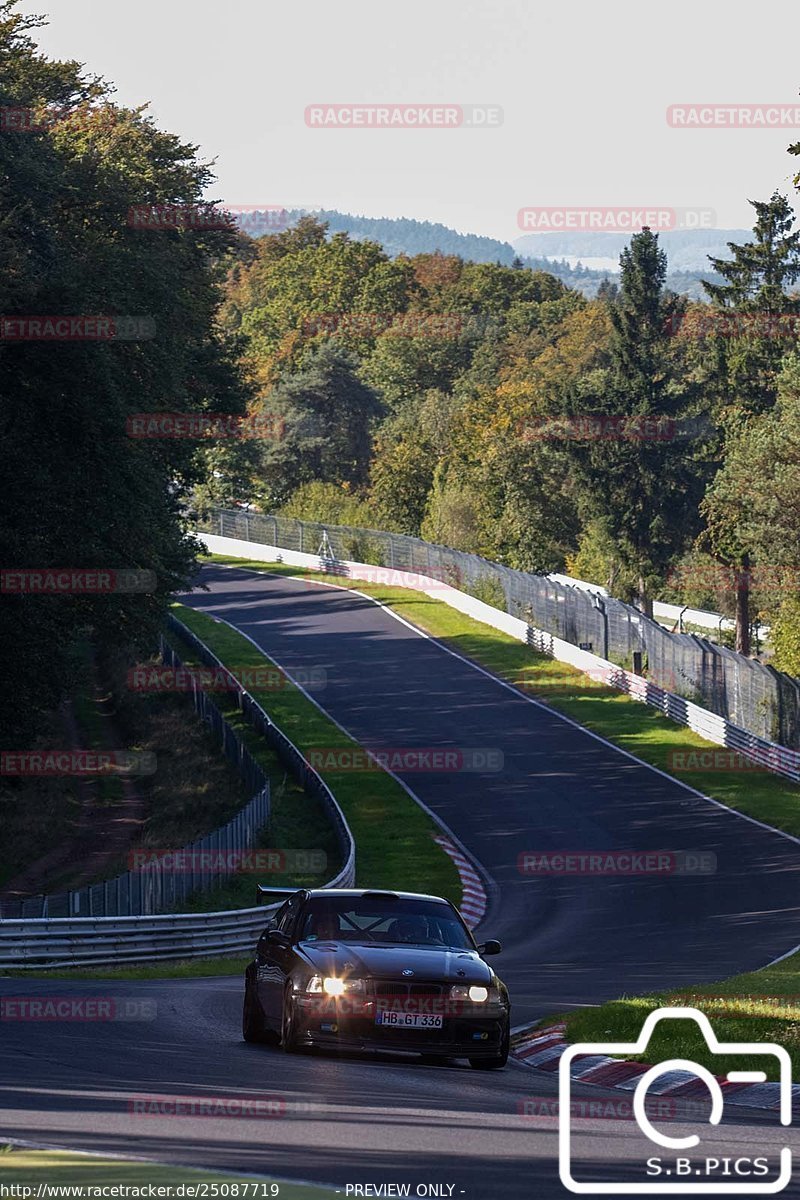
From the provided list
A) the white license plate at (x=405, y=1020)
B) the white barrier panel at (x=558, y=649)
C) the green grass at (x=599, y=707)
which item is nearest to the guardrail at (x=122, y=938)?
the white license plate at (x=405, y=1020)

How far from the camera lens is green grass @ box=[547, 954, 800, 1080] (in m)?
14.0

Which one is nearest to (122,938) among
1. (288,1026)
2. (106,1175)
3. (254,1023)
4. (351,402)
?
(254,1023)

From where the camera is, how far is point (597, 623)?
61750 mm

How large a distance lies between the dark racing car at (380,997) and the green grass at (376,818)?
19532 mm

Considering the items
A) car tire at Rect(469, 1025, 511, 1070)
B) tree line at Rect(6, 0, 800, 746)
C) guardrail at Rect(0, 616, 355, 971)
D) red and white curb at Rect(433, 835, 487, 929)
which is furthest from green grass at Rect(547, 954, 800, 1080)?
tree line at Rect(6, 0, 800, 746)

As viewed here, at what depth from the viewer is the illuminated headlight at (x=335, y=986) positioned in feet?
43.7

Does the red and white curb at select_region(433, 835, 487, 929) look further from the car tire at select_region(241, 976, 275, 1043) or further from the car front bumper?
the car front bumper

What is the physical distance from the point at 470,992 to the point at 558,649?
50920 millimetres

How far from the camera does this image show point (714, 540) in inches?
2936

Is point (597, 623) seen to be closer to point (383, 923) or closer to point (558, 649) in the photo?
point (558, 649)

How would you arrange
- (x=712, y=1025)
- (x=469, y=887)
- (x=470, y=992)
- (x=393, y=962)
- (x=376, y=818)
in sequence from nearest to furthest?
(x=470, y=992)
(x=393, y=962)
(x=712, y=1025)
(x=469, y=887)
(x=376, y=818)

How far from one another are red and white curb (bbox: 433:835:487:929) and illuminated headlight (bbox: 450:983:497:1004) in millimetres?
16979

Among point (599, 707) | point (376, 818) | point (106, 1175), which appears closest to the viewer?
point (106, 1175)

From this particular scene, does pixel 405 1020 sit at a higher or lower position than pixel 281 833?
higher
